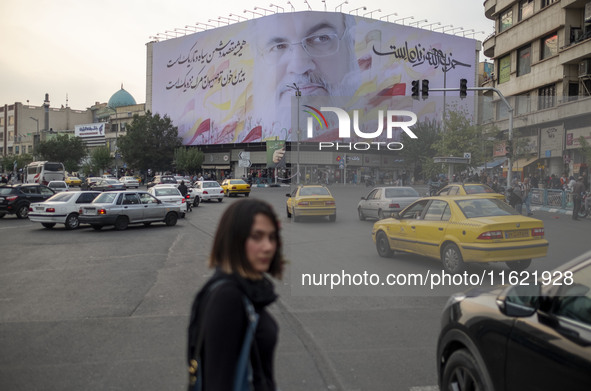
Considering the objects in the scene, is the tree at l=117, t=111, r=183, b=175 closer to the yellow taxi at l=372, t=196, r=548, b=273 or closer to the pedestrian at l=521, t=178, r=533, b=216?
the yellow taxi at l=372, t=196, r=548, b=273

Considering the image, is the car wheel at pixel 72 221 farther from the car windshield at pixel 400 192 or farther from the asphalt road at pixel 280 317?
the car windshield at pixel 400 192

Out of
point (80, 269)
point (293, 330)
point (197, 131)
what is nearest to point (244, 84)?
point (197, 131)

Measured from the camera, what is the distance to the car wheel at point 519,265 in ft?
22.1

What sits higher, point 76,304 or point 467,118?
point 467,118

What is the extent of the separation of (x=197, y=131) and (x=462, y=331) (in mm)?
76494

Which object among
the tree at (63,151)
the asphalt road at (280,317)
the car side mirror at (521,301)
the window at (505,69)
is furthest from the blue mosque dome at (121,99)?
the car side mirror at (521,301)

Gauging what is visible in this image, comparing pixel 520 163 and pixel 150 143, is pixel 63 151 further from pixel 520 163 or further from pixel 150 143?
pixel 520 163

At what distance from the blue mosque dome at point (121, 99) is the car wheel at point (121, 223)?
89592 mm

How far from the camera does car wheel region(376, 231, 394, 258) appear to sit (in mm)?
8785

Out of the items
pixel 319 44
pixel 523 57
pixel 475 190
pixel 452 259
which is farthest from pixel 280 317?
pixel 319 44

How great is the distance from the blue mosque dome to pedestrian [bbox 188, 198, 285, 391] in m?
107

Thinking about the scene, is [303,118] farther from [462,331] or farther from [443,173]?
[462,331]

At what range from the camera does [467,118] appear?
7426 mm

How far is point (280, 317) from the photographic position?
667 centimetres
